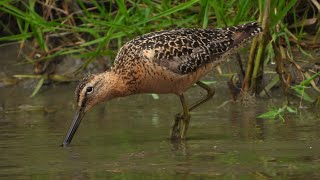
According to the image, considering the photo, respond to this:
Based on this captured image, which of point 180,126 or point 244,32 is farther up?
point 244,32

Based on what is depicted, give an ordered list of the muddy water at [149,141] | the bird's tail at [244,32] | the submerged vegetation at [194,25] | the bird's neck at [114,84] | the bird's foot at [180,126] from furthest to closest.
A: 1. the submerged vegetation at [194,25]
2. the bird's tail at [244,32]
3. the bird's neck at [114,84]
4. the bird's foot at [180,126]
5. the muddy water at [149,141]

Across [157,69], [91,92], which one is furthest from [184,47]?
[91,92]

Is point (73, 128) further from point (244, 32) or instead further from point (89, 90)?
point (244, 32)

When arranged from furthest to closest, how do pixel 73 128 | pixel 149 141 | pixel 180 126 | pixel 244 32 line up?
pixel 244 32 → pixel 180 126 → pixel 73 128 → pixel 149 141

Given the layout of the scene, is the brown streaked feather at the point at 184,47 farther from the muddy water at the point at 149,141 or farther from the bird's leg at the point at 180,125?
the muddy water at the point at 149,141

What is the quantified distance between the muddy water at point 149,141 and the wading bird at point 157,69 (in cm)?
24

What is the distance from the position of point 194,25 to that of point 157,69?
4.69ft

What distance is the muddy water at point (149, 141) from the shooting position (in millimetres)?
5148

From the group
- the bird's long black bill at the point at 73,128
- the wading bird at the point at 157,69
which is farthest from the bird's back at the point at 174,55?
the bird's long black bill at the point at 73,128

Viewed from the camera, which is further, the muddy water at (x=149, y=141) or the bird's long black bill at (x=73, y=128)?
the bird's long black bill at (x=73, y=128)

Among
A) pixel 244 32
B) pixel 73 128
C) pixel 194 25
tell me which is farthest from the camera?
pixel 194 25

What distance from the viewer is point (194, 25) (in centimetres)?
782

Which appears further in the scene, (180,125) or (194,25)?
(194,25)

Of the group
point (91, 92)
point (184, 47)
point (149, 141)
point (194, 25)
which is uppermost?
point (184, 47)
